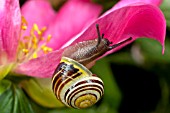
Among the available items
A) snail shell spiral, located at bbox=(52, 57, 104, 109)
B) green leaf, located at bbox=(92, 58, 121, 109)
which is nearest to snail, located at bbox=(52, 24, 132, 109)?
snail shell spiral, located at bbox=(52, 57, 104, 109)

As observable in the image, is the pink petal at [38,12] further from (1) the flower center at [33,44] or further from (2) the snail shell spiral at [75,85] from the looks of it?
(2) the snail shell spiral at [75,85]

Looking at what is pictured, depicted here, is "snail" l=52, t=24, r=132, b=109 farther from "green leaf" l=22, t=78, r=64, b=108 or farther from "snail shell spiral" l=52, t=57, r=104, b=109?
"green leaf" l=22, t=78, r=64, b=108

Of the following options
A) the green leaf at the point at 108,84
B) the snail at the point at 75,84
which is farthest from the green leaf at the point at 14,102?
the green leaf at the point at 108,84

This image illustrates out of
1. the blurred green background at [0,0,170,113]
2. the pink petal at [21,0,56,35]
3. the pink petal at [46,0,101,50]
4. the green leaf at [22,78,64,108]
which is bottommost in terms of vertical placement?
the blurred green background at [0,0,170,113]

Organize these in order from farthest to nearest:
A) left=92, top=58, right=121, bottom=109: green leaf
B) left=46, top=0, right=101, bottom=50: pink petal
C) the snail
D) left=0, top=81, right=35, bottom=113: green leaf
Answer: left=92, top=58, right=121, bottom=109: green leaf → left=46, top=0, right=101, bottom=50: pink petal → left=0, top=81, right=35, bottom=113: green leaf → the snail

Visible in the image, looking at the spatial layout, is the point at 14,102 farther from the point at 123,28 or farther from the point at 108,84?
the point at 108,84
